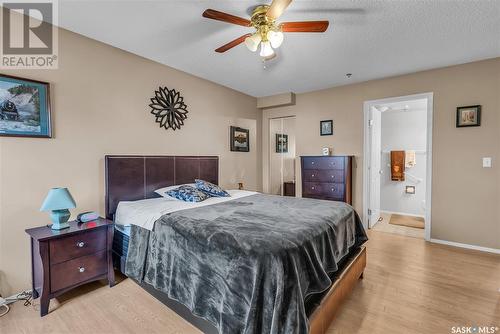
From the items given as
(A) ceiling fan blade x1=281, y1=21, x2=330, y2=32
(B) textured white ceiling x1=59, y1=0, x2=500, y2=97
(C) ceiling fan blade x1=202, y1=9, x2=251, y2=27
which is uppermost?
(B) textured white ceiling x1=59, y1=0, x2=500, y2=97

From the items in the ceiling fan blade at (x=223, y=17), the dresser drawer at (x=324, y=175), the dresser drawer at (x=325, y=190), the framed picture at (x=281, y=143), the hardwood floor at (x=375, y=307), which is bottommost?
the hardwood floor at (x=375, y=307)

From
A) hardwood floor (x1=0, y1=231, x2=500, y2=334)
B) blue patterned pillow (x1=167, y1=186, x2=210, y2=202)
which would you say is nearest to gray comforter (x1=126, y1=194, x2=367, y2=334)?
hardwood floor (x1=0, y1=231, x2=500, y2=334)

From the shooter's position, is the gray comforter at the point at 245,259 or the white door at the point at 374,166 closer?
the gray comforter at the point at 245,259

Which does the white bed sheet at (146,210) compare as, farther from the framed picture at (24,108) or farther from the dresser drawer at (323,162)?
the dresser drawer at (323,162)

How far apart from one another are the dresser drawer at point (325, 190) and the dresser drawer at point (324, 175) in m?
0.07

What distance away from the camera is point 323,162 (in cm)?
388

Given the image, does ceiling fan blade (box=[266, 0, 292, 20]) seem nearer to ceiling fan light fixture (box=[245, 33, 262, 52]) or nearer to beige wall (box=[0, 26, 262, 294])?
ceiling fan light fixture (box=[245, 33, 262, 52])

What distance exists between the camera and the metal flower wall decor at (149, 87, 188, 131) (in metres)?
3.08

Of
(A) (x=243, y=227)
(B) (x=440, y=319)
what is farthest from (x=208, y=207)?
(B) (x=440, y=319)

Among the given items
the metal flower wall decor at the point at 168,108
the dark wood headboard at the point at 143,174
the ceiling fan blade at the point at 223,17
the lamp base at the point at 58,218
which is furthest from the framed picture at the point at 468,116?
the lamp base at the point at 58,218

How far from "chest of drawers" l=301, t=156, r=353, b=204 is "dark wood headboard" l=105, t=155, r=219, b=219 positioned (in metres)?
1.77

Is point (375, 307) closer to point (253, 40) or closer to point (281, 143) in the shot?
point (253, 40)

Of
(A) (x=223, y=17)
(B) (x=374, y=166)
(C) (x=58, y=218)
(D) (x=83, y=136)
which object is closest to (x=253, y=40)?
(A) (x=223, y=17)

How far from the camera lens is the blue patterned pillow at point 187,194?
264cm
